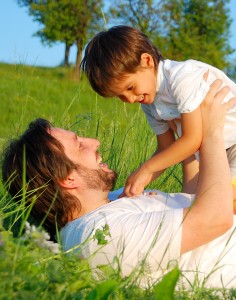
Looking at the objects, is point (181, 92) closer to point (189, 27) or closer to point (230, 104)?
point (230, 104)

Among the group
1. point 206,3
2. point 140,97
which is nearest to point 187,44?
point 206,3

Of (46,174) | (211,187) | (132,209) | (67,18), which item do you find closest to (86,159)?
(46,174)

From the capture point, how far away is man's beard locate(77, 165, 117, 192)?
2994mm

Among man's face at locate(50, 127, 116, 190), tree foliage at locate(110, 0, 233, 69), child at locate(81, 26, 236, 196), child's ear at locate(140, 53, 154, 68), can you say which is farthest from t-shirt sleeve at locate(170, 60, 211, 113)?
tree foliage at locate(110, 0, 233, 69)

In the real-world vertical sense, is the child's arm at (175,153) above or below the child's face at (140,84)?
below

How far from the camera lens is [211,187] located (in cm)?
279

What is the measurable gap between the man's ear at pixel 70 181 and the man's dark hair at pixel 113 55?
428mm

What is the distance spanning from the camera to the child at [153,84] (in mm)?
3020

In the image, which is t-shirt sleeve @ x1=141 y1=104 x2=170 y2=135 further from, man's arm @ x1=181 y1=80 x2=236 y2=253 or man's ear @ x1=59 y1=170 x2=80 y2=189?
man's ear @ x1=59 y1=170 x2=80 y2=189

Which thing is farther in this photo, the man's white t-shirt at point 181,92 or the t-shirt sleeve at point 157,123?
the t-shirt sleeve at point 157,123

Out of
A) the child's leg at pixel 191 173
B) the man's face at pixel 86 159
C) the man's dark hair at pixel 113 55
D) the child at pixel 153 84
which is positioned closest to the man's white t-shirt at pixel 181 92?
the child at pixel 153 84

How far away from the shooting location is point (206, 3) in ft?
154

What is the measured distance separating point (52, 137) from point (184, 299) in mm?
1020

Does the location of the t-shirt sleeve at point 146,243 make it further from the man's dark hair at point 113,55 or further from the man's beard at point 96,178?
the man's dark hair at point 113,55
